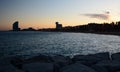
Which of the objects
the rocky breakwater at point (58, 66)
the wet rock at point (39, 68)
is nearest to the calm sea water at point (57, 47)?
the rocky breakwater at point (58, 66)

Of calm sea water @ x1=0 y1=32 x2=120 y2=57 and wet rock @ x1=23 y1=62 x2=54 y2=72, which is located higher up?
wet rock @ x1=23 y1=62 x2=54 y2=72

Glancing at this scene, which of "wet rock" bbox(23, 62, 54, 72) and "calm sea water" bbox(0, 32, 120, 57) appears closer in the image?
"wet rock" bbox(23, 62, 54, 72)

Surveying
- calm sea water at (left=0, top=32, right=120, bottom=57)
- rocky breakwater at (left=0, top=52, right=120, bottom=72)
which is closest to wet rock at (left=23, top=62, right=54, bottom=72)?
rocky breakwater at (left=0, top=52, right=120, bottom=72)

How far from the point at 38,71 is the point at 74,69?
1.53 metres

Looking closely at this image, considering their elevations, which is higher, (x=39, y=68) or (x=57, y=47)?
(x=39, y=68)

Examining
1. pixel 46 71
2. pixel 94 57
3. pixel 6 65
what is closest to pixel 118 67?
pixel 94 57

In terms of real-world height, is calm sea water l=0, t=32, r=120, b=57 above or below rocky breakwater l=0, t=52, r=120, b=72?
below

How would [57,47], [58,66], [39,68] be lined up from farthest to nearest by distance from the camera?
[57,47], [58,66], [39,68]

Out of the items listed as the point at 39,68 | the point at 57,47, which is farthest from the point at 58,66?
the point at 57,47

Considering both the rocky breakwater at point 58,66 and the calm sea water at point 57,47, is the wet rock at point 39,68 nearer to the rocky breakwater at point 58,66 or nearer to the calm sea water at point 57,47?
the rocky breakwater at point 58,66

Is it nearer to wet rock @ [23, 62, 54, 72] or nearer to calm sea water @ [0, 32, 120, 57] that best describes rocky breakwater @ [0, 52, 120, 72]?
wet rock @ [23, 62, 54, 72]

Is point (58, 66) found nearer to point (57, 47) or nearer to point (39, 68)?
point (39, 68)

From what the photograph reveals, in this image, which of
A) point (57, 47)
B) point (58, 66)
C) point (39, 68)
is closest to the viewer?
point (39, 68)

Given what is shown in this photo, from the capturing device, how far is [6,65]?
33.6 ft
